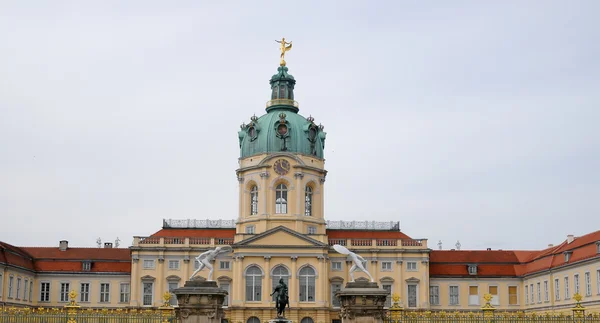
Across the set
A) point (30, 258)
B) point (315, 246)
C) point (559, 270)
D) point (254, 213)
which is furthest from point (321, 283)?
point (30, 258)

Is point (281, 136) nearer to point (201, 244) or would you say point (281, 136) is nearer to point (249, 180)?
point (249, 180)

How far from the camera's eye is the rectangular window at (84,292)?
86.6 meters

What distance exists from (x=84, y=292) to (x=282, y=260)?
21456 millimetres

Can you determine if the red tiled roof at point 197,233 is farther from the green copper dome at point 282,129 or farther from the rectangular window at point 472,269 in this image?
the rectangular window at point 472,269

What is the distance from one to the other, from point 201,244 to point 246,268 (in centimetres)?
→ 635

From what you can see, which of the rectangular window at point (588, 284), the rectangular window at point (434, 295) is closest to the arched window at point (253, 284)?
the rectangular window at point (434, 295)

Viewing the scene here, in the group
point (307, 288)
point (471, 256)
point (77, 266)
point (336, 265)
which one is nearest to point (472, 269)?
point (471, 256)

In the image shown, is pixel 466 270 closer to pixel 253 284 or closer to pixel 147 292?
pixel 253 284

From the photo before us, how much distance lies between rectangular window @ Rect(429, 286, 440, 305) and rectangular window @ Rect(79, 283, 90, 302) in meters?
35.2

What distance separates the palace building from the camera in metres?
81.6

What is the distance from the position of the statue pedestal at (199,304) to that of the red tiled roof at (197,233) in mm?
52331

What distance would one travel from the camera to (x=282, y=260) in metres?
81.9

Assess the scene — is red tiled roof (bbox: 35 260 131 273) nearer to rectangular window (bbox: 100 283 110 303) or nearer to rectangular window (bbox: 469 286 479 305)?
rectangular window (bbox: 100 283 110 303)

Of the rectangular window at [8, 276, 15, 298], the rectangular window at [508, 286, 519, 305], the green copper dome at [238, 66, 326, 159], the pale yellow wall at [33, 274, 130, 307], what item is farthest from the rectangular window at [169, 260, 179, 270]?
the rectangular window at [508, 286, 519, 305]
